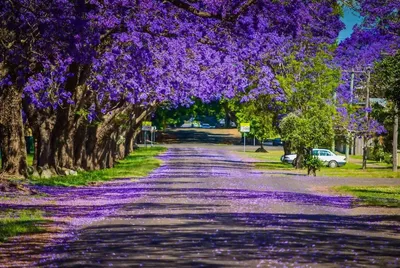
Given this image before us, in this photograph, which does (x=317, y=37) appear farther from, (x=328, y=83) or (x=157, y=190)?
(x=157, y=190)

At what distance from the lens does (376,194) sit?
35.1 metres

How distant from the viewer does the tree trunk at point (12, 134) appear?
35.8 meters

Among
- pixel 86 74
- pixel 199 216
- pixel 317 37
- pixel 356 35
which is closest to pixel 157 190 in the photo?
pixel 86 74

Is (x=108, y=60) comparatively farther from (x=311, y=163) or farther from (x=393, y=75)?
(x=311, y=163)

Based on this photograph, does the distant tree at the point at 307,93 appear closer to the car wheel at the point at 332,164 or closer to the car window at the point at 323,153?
the car wheel at the point at 332,164

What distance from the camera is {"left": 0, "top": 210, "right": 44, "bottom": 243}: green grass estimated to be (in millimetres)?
18678

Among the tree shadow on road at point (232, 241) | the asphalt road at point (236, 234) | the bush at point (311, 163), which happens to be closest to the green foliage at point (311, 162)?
the bush at point (311, 163)

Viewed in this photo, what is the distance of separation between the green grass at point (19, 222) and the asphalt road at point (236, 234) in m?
1.07

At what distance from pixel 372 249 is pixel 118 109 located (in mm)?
35746

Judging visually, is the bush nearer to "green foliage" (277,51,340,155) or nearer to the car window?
"green foliage" (277,51,340,155)

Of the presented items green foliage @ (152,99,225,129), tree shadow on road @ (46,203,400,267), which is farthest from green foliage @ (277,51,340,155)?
green foliage @ (152,99,225,129)

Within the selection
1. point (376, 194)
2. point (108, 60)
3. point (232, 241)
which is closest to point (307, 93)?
point (376, 194)

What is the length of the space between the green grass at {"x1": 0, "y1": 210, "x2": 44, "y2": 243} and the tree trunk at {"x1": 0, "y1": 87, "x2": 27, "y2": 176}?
487 inches

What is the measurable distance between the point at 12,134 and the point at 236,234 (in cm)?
2043
